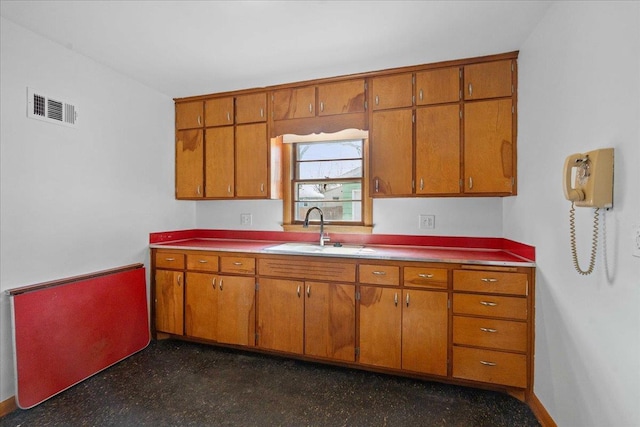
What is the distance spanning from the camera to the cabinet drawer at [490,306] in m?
1.99

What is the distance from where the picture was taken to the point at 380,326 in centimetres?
226

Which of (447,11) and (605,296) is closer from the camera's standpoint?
(605,296)

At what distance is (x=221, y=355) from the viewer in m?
2.65

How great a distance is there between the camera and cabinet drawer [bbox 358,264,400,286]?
2238 millimetres

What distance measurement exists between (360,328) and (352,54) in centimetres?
213

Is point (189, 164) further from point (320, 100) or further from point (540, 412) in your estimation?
point (540, 412)

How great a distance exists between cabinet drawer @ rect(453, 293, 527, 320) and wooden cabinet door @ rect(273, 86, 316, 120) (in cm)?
197

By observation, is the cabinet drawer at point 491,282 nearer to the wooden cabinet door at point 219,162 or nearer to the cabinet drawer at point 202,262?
the cabinet drawer at point 202,262

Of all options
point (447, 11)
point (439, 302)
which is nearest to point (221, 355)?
point (439, 302)

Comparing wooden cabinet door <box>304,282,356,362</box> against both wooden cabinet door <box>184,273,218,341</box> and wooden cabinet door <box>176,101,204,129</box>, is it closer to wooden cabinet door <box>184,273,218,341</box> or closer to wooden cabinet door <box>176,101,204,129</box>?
wooden cabinet door <box>184,273,218,341</box>

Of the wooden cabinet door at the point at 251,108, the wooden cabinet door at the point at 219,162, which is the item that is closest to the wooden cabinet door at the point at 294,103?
the wooden cabinet door at the point at 251,108

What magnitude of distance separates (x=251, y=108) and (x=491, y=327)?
2.76 meters

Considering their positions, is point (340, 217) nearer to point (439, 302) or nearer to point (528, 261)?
point (439, 302)

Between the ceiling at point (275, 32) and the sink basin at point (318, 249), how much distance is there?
1.54m
